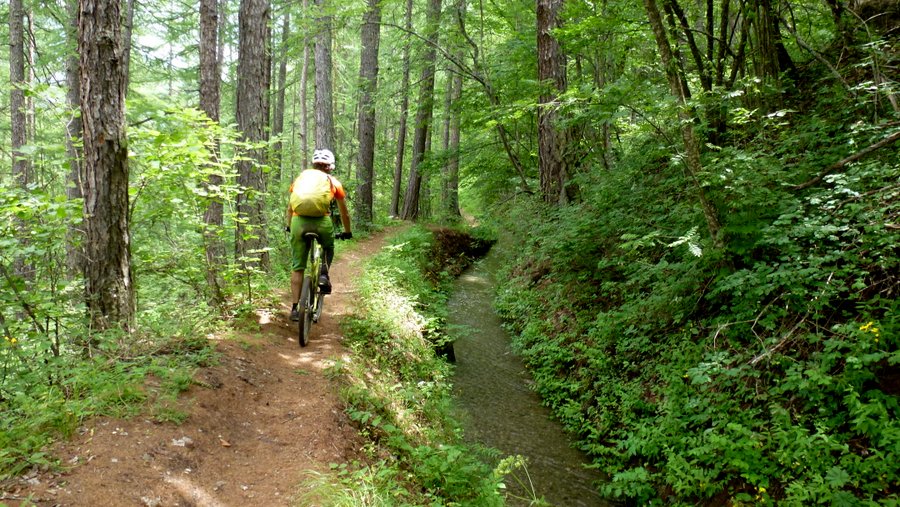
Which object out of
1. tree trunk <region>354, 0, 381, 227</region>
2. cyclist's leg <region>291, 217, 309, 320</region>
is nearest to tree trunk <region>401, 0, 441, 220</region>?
tree trunk <region>354, 0, 381, 227</region>

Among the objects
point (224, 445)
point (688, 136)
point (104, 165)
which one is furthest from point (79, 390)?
point (688, 136)

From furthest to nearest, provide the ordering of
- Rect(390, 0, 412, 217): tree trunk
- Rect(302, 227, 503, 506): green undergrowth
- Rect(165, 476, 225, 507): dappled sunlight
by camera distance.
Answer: Rect(390, 0, 412, 217): tree trunk
Rect(302, 227, 503, 506): green undergrowth
Rect(165, 476, 225, 507): dappled sunlight

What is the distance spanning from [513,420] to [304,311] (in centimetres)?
320

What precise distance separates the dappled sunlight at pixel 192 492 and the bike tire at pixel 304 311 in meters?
2.62

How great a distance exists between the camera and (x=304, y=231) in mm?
5633

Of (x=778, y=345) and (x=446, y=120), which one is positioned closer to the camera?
(x=778, y=345)

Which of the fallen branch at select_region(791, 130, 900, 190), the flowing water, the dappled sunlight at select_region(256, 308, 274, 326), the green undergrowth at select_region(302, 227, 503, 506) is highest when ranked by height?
the fallen branch at select_region(791, 130, 900, 190)

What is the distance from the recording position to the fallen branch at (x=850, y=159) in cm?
441

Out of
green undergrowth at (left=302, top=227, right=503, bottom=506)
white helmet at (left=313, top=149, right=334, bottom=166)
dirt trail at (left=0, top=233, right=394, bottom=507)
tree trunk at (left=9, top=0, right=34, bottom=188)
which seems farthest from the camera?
tree trunk at (left=9, top=0, right=34, bottom=188)

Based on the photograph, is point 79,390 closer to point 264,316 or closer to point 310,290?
point 310,290

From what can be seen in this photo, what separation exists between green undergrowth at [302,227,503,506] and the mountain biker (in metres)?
1.13

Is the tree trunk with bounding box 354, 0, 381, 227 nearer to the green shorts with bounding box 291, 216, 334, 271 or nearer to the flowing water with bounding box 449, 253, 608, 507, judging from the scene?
the flowing water with bounding box 449, 253, 608, 507

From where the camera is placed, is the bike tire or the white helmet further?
the white helmet

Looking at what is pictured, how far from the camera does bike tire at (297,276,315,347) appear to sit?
5.64m
